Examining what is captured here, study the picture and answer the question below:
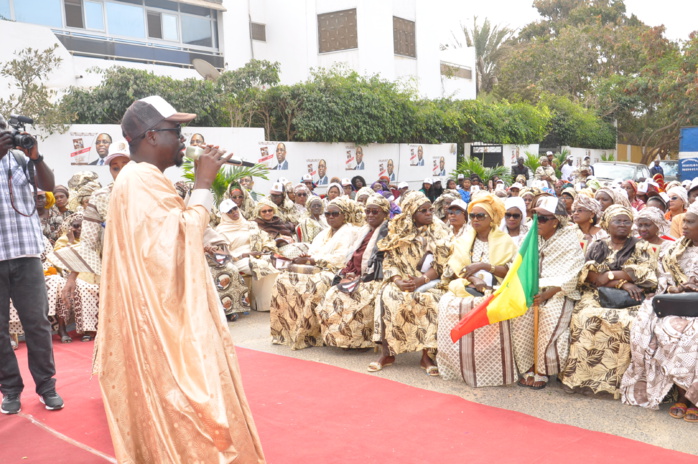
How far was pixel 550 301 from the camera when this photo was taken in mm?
5105

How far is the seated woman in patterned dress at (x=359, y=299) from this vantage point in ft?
20.0

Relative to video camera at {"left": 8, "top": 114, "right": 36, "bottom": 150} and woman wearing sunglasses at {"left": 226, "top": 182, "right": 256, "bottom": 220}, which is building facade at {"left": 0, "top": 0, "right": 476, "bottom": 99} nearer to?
woman wearing sunglasses at {"left": 226, "top": 182, "right": 256, "bottom": 220}

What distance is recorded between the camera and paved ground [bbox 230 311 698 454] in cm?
412

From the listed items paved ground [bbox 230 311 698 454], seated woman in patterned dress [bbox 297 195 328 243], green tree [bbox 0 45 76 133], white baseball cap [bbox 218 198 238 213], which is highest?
green tree [bbox 0 45 76 133]

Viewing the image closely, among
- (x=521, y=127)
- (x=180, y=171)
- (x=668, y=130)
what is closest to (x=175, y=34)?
(x=180, y=171)

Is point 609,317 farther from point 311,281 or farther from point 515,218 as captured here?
point 311,281

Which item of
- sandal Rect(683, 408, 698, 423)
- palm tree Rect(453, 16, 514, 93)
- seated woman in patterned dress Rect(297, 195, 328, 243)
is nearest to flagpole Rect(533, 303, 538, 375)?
sandal Rect(683, 408, 698, 423)

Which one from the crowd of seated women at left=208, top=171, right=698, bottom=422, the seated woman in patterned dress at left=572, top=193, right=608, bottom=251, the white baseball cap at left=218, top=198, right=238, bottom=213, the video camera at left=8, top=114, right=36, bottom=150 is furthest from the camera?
the white baseball cap at left=218, top=198, right=238, bottom=213

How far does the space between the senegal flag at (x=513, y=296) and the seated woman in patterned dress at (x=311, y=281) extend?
1.94 m

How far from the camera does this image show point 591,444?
3.97 m

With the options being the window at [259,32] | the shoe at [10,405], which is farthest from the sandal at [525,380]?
the window at [259,32]

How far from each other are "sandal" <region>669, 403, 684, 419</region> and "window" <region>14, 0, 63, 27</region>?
18.3 m

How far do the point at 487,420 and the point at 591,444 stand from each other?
0.71m

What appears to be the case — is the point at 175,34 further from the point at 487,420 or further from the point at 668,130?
the point at 668,130
